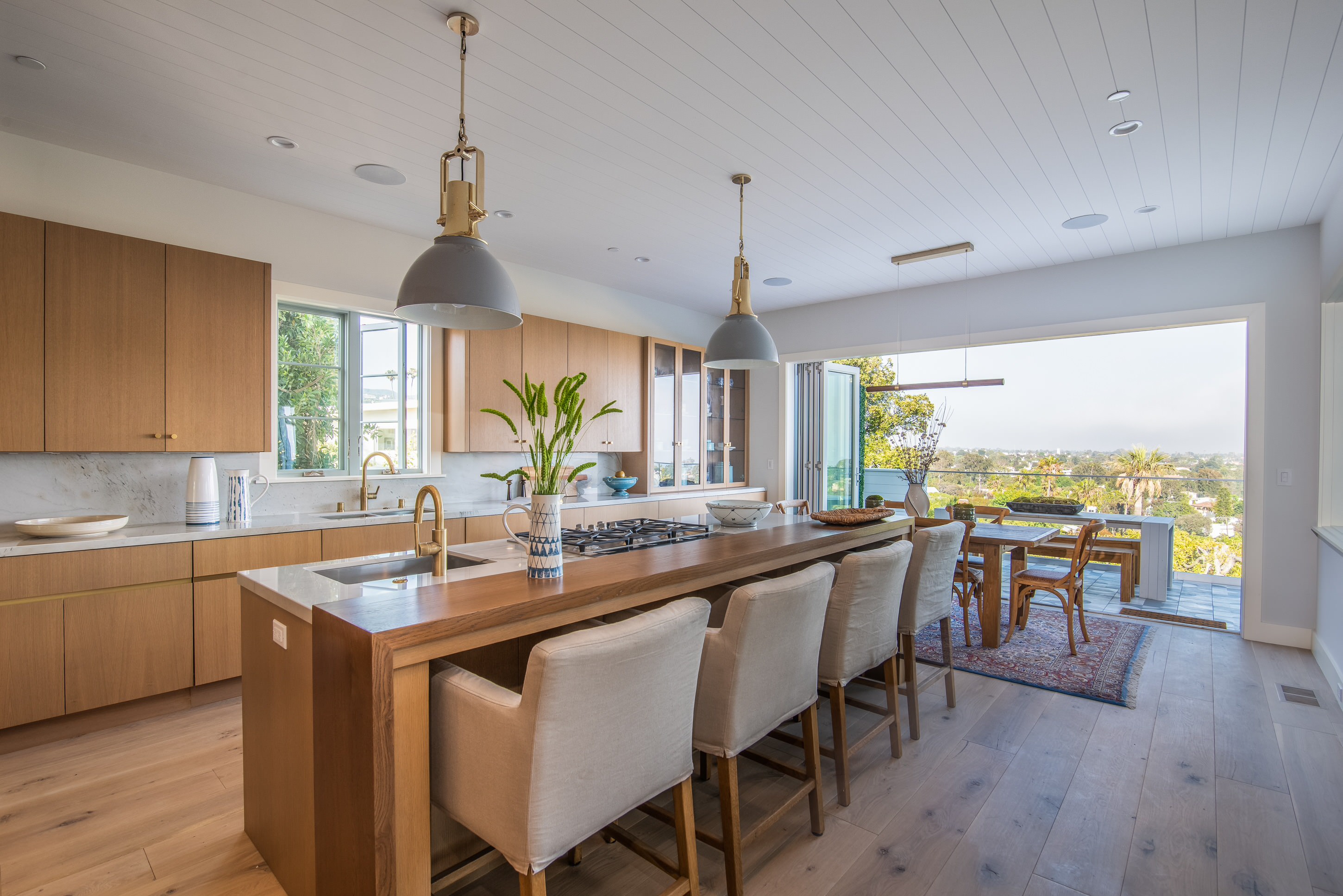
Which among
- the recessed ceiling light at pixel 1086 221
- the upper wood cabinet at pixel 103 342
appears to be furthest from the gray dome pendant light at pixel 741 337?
the upper wood cabinet at pixel 103 342

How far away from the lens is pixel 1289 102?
254 centimetres

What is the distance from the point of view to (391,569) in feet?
6.84

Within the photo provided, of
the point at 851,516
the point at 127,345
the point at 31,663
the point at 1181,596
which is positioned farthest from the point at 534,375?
the point at 1181,596

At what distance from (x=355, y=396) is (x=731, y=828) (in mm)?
3565

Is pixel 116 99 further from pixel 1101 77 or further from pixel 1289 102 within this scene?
pixel 1289 102

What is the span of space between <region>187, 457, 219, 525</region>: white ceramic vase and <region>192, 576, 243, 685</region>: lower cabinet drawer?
0.36 m

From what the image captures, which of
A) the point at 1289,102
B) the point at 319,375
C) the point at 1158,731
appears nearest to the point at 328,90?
the point at 319,375

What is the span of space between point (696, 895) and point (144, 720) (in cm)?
292

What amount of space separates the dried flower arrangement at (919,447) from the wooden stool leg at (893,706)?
1.89 meters

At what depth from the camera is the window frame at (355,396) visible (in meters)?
3.80

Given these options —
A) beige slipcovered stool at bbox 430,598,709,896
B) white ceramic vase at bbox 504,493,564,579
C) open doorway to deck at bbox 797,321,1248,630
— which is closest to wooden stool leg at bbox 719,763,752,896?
beige slipcovered stool at bbox 430,598,709,896

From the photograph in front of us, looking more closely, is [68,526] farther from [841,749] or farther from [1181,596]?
[1181,596]

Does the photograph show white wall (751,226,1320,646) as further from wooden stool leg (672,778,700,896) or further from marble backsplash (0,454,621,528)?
marble backsplash (0,454,621,528)

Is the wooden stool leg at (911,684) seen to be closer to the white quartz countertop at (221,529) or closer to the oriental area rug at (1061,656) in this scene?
the oriental area rug at (1061,656)
